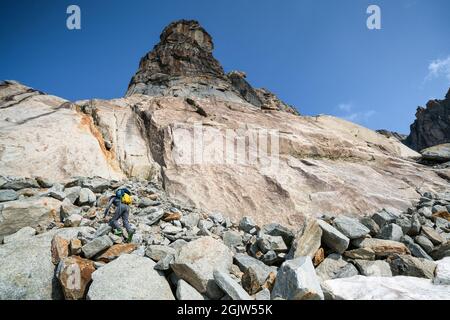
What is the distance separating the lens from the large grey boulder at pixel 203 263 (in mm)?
5975

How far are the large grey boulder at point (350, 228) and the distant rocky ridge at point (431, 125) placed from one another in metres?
90.1

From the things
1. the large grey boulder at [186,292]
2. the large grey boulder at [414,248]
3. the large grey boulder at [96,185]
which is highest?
the large grey boulder at [96,185]

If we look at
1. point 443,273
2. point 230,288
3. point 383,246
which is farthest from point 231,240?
point 443,273

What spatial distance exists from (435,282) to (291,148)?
12510 millimetres

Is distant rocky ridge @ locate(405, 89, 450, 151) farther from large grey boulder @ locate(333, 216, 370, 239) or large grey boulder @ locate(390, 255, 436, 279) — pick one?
large grey boulder @ locate(390, 255, 436, 279)

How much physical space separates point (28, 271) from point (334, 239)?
863 centimetres

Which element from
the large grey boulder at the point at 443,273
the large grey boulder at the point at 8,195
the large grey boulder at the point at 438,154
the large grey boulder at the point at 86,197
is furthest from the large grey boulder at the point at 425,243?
the large grey boulder at the point at 438,154

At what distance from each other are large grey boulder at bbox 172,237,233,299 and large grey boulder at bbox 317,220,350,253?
3.16 metres

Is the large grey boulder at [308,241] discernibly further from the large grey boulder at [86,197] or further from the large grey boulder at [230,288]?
the large grey boulder at [86,197]

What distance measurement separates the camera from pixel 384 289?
5.91 meters

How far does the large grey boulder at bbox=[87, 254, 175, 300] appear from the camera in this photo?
549 cm

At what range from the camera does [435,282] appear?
20.8 ft

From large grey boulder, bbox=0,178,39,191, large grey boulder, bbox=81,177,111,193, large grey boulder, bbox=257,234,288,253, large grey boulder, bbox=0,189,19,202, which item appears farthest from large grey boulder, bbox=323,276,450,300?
large grey boulder, bbox=0,178,39,191
